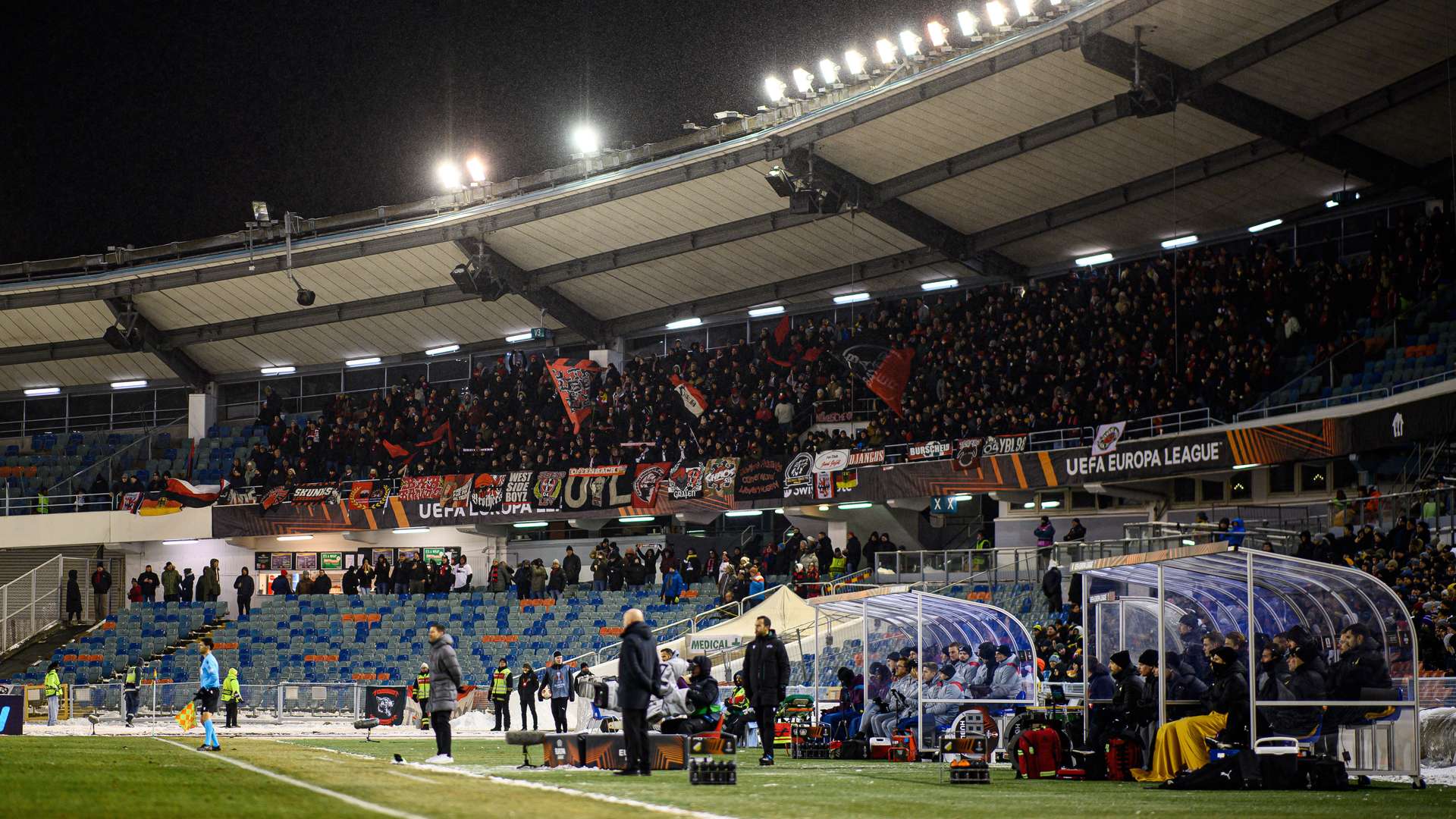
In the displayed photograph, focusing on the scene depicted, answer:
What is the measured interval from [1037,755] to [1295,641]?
288 centimetres

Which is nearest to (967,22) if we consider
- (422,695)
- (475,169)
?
(475,169)

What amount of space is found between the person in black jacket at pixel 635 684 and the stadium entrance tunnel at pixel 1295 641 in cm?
524

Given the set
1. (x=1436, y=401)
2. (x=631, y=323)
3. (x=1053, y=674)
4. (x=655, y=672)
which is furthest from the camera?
(x=631, y=323)

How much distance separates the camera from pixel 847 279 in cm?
4091

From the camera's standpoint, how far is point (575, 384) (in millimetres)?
43938

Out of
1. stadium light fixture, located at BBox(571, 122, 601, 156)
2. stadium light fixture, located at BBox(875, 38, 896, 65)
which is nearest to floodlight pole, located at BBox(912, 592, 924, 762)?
stadium light fixture, located at BBox(875, 38, 896, 65)

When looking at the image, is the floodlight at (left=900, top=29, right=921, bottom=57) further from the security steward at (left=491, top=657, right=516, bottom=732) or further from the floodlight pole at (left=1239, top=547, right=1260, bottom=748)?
the floodlight pole at (left=1239, top=547, right=1260, bottom=748)

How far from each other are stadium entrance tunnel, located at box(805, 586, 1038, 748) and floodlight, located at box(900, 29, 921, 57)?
1329 centimetres

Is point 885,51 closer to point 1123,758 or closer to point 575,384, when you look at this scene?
point 575,384

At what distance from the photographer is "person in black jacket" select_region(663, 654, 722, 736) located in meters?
16.8

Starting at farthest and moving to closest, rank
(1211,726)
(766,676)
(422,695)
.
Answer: (422,695) → (766,676) → (1211,726)

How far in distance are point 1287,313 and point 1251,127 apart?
4.11 m

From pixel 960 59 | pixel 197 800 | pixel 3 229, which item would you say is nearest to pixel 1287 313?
pixel 960 59

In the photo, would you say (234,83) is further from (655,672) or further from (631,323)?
(655,672)
